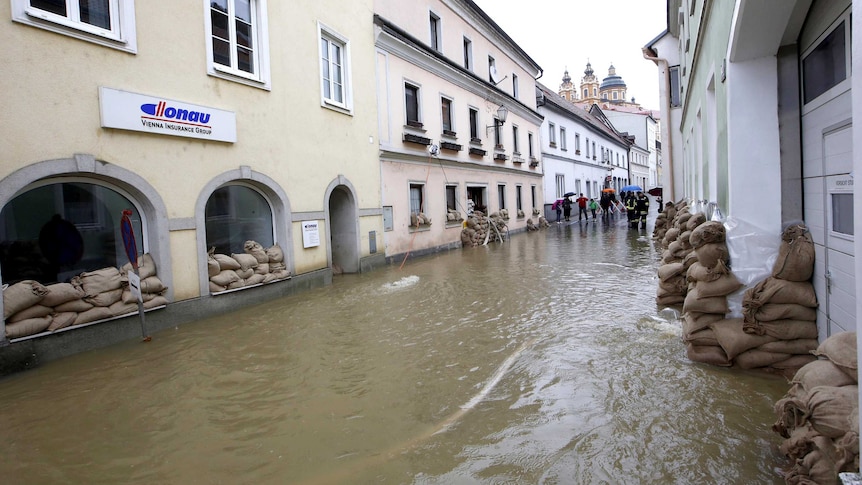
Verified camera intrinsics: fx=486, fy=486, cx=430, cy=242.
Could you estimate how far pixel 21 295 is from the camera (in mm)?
5203

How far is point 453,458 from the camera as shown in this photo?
9.98 ft

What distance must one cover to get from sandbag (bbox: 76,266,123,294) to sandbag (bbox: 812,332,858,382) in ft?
23.3

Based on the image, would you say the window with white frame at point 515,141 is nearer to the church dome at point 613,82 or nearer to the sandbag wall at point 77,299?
the sandbag wall at point 77,299

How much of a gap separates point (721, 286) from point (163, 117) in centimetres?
717

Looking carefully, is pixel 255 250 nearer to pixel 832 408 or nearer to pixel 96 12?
pixel 96 12

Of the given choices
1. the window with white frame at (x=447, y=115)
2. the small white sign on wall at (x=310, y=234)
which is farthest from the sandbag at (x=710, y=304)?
the window with white frame at (x=447, y=115)

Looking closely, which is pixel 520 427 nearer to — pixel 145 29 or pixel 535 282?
pixel 535 282

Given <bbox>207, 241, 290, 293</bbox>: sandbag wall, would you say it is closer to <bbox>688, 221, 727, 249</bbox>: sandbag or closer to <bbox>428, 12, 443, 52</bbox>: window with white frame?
<bbox>688, 221, 727, 249</bbox>: sandbag

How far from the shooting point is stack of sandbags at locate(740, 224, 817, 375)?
3803 mm

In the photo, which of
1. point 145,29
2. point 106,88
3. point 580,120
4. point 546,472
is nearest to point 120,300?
point 106,88

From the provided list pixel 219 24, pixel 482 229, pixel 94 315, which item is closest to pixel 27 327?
pixel 94 315

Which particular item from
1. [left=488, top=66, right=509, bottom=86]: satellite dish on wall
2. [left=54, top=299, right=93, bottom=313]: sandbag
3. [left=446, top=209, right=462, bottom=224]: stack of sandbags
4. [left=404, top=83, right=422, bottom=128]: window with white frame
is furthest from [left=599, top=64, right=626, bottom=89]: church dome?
[left=54, top=299, right=93, bottom=313]: sandbag

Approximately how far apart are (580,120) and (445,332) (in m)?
31.4

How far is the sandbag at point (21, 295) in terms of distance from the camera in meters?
5.12
